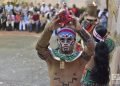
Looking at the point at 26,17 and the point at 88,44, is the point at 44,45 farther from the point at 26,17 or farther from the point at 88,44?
the point at 26,17

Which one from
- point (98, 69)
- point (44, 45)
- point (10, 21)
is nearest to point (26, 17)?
point (10, 21)

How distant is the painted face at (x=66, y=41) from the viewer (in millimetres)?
5199

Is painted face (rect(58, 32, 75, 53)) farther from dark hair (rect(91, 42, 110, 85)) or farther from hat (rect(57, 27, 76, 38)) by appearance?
dark hair (rect(91, 42, 110, 85))

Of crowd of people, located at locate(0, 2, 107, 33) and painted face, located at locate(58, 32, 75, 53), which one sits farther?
crowd of people, located at locate(0, 2, 107, 33)

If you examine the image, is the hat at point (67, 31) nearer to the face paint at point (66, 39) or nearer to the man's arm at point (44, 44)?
the face paint at point (66, 39)

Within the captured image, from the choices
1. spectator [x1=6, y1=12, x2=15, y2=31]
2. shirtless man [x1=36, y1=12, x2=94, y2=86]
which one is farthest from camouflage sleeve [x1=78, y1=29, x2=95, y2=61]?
spectator [x1=6, y1=12, x2=15, y2=31]

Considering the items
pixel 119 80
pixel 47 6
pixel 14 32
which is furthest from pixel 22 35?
pixel 119 80

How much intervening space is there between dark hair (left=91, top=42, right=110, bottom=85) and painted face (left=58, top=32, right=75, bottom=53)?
0.27m

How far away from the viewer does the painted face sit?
520 centimetres

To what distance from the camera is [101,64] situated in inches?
207

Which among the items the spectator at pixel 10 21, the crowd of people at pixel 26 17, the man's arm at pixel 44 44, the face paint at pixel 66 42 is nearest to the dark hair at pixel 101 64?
the face paint at pixel 66 42

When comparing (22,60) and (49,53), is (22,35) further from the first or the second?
(49,53)

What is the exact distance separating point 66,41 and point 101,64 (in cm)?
45

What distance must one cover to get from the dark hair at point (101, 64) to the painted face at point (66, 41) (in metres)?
0.27
